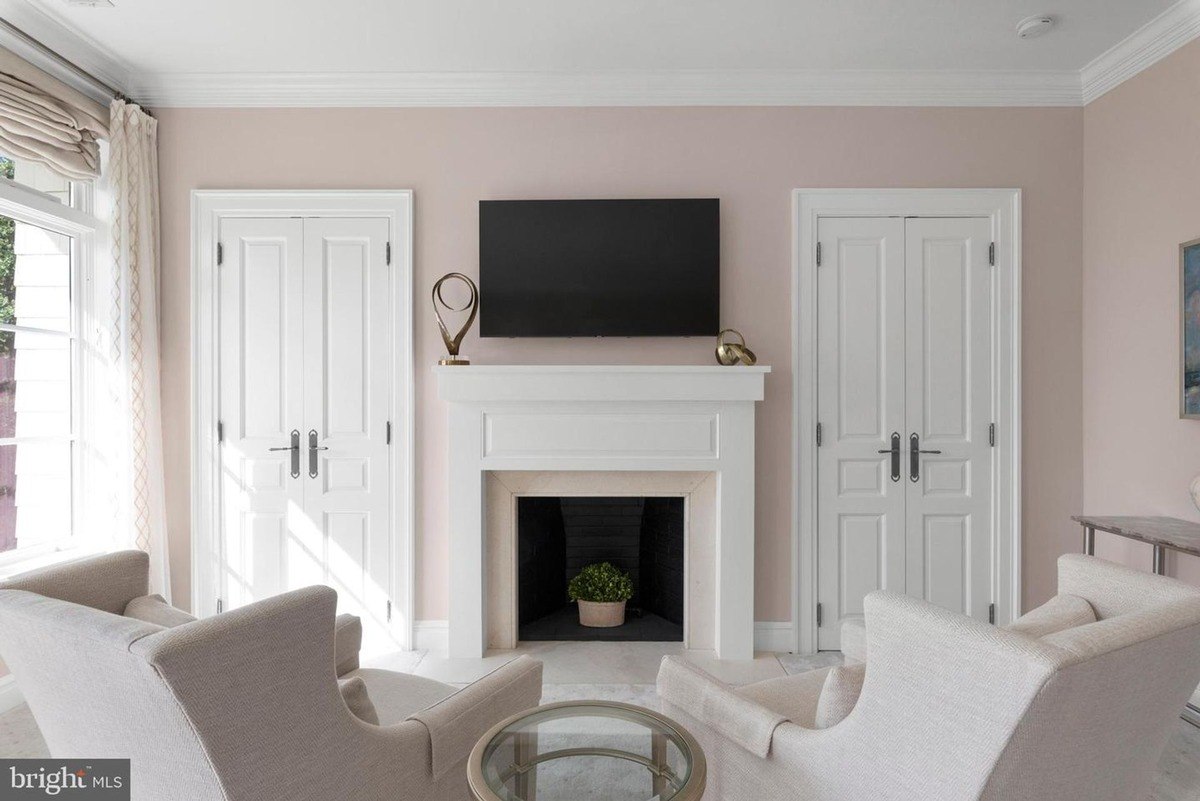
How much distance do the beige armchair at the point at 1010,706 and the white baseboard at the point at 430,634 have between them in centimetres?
224

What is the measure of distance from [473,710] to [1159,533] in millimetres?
2549

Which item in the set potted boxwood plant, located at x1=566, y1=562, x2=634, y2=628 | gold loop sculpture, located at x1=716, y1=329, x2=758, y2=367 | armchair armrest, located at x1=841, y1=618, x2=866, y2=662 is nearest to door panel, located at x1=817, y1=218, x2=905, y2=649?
gold loop sculpture, located at x1=716, y1=329, x2=758, y2=367

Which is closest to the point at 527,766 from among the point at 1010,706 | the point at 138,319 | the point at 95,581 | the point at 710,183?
the point at 1010,706

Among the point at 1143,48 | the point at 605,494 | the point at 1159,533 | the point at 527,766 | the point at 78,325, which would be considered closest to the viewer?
the point at 527,766

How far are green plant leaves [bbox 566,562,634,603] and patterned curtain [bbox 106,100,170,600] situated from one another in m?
1.98

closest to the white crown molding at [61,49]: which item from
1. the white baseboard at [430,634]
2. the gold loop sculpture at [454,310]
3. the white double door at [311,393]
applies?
the white double door at [311,393]

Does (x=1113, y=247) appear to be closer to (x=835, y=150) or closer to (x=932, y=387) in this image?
(x=932, y=387)

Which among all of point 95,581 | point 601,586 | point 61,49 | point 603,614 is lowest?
point 603,614

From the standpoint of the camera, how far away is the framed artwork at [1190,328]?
2.76m

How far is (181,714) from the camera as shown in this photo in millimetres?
1145

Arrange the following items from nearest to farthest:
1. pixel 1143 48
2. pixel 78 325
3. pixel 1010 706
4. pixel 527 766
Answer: pixel 1010 706
pixel 527 766
pixel 1143 48
pixel 78 325

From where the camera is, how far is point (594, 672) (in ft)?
10.3

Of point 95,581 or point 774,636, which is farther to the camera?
point 774,636

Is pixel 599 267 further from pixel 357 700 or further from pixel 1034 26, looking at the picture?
pixel 357 700
